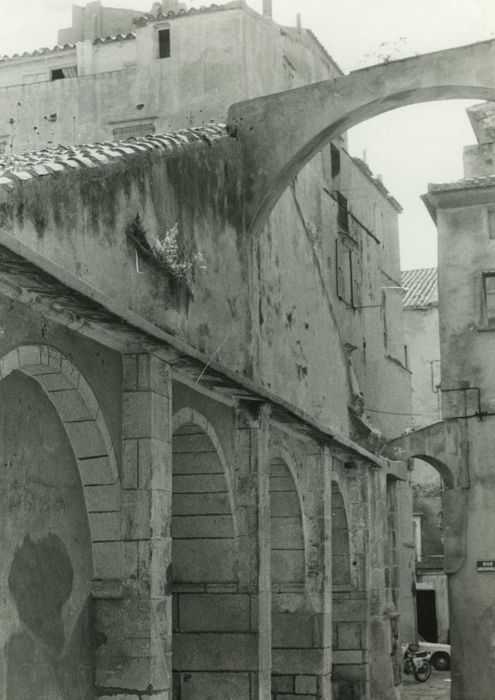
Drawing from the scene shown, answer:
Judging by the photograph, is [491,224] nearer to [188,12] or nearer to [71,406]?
[188,12]

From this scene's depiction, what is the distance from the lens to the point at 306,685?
58.3 ft

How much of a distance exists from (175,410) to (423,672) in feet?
55.4

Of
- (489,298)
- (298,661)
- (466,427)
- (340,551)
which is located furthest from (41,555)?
(489,298)

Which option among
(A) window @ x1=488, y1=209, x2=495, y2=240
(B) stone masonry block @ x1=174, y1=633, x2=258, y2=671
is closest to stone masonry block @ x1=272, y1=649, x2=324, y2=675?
(B) stone masonry block @ x1=174, y1=633, x2=258, y2=671

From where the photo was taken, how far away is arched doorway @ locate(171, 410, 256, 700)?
1441 centimetres

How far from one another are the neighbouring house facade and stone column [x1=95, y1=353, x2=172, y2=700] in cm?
2353

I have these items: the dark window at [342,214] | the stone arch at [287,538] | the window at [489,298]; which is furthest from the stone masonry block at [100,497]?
the dark window at [342,214]

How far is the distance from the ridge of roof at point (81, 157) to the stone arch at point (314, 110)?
134 centimetres

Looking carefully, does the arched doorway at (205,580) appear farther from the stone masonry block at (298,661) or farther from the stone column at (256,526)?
the stone masonry block at (298,661)

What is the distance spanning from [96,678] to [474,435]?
1484cm

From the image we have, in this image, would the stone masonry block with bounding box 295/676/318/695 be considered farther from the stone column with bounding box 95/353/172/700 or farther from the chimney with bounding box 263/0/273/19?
the chimney with bounding box 263/0/273/19

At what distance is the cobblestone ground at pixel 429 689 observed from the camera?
81.4 ft

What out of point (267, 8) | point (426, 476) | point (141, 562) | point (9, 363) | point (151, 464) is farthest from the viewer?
point (426, 476)

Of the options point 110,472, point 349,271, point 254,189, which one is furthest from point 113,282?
point 349,271
